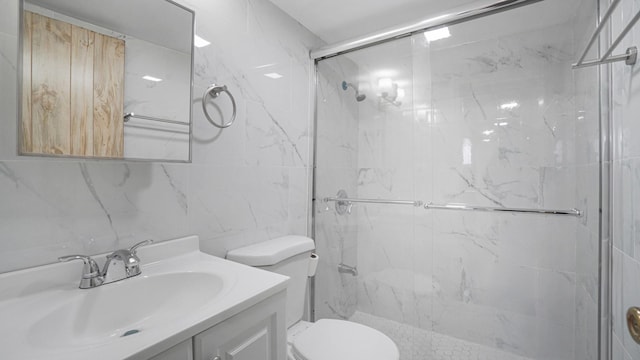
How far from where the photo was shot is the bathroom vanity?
60 centimetres

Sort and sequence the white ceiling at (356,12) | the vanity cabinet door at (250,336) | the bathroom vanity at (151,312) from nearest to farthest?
the bathroom vanity at (151,312), the vanity cabinet door at (250,336), the white ceiling at (356,12)

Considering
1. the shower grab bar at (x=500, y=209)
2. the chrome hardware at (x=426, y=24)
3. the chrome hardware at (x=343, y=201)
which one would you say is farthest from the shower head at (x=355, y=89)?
the shower grab bar at (x=500, y=209)

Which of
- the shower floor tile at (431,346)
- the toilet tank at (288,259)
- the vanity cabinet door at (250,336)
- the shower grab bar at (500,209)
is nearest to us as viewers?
the vanity cabinet door at (250,336)

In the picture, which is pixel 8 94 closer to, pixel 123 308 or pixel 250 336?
pixel 123 308

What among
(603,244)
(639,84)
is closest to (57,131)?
(639,84)

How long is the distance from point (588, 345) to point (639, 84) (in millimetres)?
1235

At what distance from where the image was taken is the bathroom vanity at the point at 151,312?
0.60 m

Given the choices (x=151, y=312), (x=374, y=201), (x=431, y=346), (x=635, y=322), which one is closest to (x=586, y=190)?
(x=635, y=322)

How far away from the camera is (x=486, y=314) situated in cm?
183

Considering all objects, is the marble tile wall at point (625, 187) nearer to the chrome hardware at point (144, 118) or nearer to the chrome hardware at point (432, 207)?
the chrome hardware at point (432, 207)

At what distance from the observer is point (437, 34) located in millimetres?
1651

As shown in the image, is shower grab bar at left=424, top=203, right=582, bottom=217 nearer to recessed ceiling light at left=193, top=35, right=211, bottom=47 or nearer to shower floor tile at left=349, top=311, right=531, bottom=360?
shower floor tile at left=349, top=311, right=531, bottom=360

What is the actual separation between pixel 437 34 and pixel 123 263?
1.89 m

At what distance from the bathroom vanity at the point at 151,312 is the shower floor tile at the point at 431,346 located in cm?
114
